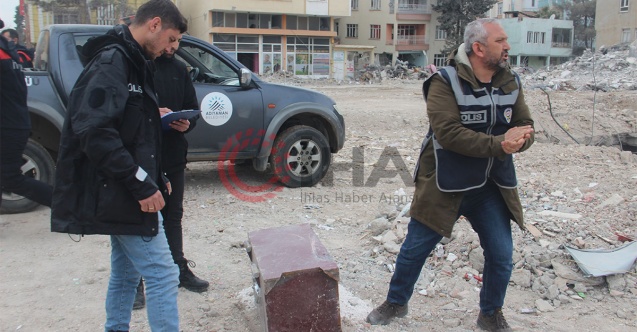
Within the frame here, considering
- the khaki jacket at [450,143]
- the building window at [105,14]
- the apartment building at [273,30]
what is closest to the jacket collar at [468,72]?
the khaki jacket at [450,143]

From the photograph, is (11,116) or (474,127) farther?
(11,116)

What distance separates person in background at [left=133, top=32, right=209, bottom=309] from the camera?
3.82m

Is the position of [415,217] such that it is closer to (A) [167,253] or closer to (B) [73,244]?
(A) [167,253]

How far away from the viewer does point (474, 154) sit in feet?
10.1

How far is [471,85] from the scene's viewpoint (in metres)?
3.20

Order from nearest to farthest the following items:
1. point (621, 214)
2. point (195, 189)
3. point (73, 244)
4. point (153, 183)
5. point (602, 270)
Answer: point (153, 183), point (602, 270), point (73, 244), point (621, 214), point (195, 189)

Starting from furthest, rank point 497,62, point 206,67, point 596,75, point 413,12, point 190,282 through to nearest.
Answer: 1. point 413,12
2. point 596,75
3. point 206,67
4. point 190,282
5. point 497,62

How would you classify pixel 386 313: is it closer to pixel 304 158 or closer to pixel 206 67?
pixel 304 158

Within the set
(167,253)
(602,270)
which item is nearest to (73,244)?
(167,253)

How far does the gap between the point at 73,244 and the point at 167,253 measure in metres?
2.79

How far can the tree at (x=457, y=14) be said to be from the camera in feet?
175

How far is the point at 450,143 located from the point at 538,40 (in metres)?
60.8

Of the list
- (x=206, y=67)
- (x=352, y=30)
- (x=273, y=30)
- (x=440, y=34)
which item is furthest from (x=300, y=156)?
(x=440, y=34)

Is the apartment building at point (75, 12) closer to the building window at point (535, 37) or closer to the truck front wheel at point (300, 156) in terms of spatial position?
the truck front wheel at point (300, 156)
